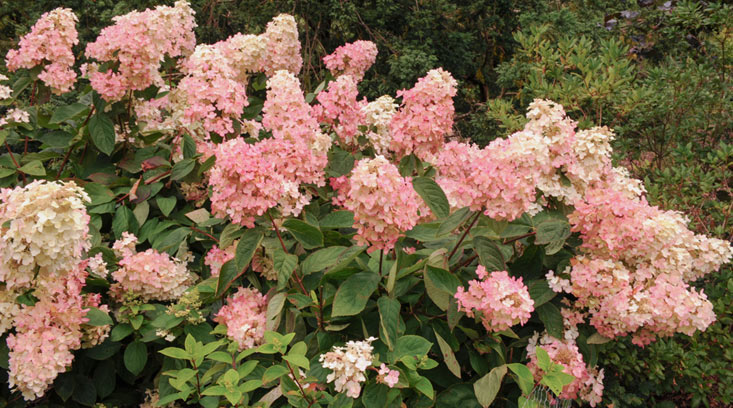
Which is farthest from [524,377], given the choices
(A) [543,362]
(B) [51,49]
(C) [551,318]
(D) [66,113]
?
(B) [51,49]

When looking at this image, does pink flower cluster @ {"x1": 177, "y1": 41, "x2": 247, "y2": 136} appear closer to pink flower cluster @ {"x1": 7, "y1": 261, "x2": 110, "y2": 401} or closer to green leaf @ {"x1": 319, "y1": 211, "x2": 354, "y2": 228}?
green leaf @ {"x1": 319, "y1": 211, "x2": 354, "y2": 228}

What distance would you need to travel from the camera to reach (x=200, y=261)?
2.71 metres

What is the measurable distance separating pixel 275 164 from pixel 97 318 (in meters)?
0.86

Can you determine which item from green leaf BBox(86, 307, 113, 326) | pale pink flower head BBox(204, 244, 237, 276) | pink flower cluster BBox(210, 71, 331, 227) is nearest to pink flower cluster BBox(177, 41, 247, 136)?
pink flower cluster BBox(210, 71, 331, 227)

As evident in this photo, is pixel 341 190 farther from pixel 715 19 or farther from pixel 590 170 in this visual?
pixel 715 19

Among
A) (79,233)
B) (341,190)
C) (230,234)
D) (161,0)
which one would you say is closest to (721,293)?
(341,190)

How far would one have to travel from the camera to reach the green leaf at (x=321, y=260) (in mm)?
2125

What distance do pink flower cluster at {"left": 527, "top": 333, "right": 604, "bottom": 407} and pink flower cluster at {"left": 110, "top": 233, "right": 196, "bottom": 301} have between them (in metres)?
1.40

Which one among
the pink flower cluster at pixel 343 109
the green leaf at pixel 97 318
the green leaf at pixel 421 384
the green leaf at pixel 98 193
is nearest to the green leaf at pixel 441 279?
the green leaf at pixel 421 384

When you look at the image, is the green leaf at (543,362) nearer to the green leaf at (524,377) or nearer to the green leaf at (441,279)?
the green leaf at (524,377)

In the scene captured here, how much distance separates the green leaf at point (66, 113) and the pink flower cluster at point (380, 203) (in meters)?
1.79

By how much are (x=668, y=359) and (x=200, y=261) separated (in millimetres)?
2103

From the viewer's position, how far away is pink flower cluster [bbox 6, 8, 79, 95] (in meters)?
2.88

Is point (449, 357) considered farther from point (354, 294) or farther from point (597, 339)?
point (597, 339)
